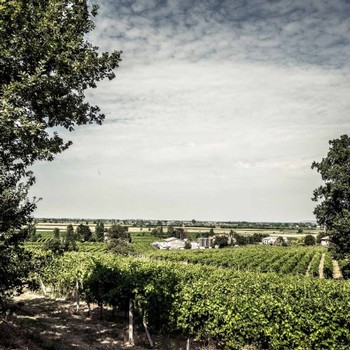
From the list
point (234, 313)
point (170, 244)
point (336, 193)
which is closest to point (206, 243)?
point (170, 244)

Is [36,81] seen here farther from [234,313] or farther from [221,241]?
[221,241]

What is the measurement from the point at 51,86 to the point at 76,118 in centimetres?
186

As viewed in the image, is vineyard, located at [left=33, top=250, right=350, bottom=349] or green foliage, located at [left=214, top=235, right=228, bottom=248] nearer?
vineyard, located at [left=33, top=250, right=350, bottom=349]

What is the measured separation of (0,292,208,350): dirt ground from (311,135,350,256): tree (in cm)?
2620

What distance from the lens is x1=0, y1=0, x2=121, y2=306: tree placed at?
797 cm

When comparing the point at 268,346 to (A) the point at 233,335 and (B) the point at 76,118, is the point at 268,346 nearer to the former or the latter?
(A) the point at 233,335

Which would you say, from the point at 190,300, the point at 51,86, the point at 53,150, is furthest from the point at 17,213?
the point at 190,300

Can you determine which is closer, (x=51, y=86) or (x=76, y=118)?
(x=51, y=86)

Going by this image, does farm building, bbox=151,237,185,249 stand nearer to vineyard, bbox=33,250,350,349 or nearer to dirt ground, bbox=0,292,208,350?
dirt ground, bbox=0,292,208,350

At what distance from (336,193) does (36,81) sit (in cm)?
3845

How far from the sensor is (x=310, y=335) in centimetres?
1452

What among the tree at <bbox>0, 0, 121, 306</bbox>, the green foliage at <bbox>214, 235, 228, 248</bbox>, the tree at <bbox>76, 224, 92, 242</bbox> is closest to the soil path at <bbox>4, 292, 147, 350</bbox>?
the tree at <bbox>0, 0, 121, 306</bbox>

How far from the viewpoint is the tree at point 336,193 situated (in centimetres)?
3681

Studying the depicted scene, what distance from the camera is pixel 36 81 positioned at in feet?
27.3
